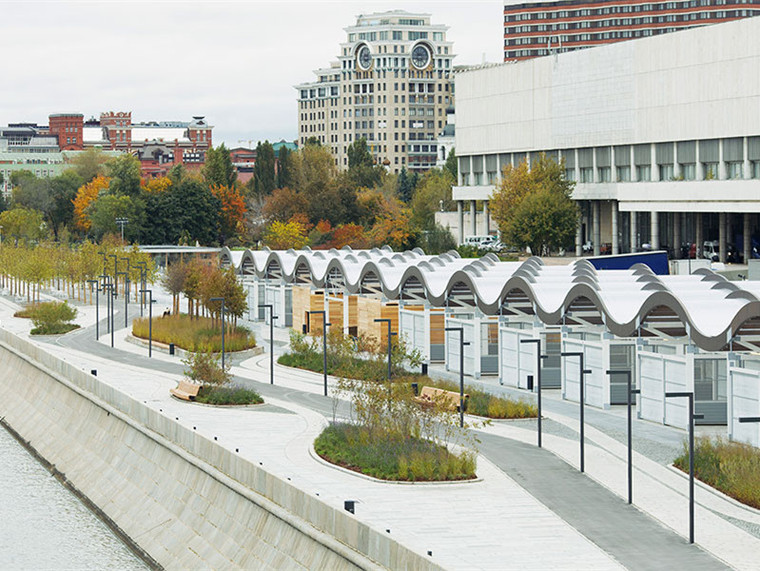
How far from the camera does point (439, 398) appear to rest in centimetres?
4044

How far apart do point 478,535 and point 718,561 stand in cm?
492

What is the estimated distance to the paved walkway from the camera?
27.1 meters

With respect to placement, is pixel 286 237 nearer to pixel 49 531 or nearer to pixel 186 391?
pixel 186 391

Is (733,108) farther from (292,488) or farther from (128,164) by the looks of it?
(128,164)

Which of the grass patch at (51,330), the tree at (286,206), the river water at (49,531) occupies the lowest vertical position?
the river water at (49,531)

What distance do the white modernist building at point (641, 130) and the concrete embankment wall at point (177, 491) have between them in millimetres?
57189

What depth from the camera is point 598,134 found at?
117 meters

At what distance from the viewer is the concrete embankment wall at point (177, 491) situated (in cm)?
2830

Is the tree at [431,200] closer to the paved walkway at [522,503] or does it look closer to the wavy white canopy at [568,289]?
the wavy white canopy at [568,289]

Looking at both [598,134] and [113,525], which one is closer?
[113,525]

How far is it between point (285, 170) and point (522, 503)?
150 meters

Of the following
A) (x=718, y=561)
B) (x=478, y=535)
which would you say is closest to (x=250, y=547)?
(x=478, y=535)

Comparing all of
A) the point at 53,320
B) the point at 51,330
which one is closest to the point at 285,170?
the point at 53,320

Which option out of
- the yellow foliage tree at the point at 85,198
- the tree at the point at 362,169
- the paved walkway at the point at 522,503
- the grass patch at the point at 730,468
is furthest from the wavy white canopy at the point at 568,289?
the tree at the point at 362,169
